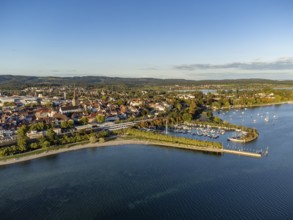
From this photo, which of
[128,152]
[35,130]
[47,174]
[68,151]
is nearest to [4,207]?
[47,174]

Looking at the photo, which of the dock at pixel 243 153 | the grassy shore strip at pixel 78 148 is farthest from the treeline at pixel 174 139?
the dock at pixel 243 153

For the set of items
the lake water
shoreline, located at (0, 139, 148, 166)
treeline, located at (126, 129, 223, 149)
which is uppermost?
treeline, located at (126, 129, 223, 149)

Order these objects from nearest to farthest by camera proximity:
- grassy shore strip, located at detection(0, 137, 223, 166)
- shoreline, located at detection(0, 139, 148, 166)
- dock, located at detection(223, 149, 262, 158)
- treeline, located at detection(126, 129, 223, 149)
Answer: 1. shoreline, located at detection(0, 139, 148, 166)
2. grassy shore strip, located at detection(0, 137, 223, 166)
3. dock, located at detection(223, 149, 262, 158)
4. treeline, located at detection(126, 129, 223, 149)

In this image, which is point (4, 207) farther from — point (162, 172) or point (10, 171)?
point (162, 172)

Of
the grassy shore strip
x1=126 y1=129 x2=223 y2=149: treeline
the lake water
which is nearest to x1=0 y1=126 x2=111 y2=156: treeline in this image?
the grassy shore strip

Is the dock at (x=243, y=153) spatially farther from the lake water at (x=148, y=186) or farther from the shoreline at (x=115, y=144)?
the lake water at (x=148, y=186)

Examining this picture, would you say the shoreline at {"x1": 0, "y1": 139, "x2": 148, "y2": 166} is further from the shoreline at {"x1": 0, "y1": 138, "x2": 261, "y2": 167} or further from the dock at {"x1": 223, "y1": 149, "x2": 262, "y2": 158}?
the dock at {"x1": 223, "y1": 149, "x2": 262, "y2": 158}

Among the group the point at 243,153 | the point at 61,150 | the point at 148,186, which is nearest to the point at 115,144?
the point at 61,150

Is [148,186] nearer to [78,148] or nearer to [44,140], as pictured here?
[78,148]
